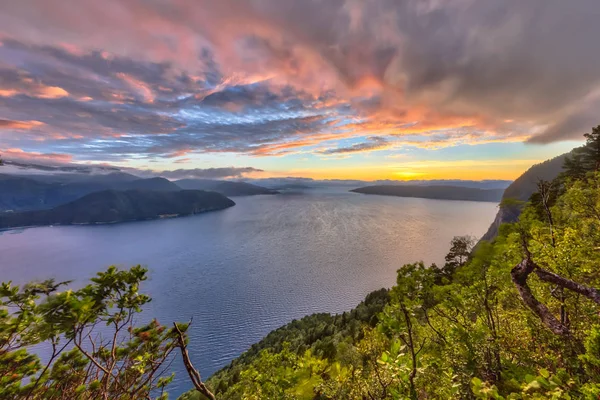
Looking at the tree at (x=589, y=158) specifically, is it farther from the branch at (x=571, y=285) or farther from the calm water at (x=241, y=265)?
the calm water at (x=241, y=265)

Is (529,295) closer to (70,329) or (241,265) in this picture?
(70,329)

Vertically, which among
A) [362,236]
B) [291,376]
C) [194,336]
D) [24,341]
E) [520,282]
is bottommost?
[194,336]

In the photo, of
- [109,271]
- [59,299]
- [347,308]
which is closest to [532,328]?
[109,271]

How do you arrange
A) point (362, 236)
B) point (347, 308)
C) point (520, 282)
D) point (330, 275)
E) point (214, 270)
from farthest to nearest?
point (362, 236)
point (214, 270)
point (330, 275)
point (347, 308)
point (520, 282)

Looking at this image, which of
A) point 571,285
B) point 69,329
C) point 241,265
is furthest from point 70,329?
point 241,265

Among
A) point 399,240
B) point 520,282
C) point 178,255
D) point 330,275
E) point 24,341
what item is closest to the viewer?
point 520,282

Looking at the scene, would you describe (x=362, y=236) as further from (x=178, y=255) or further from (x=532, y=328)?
(x=532, y=328)

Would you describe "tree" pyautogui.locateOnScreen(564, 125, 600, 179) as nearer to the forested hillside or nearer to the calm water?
the forested hillside

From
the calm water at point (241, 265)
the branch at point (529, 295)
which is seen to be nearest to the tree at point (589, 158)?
the branch at point (529, 295)

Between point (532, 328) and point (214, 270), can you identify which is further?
point (214, 270)
